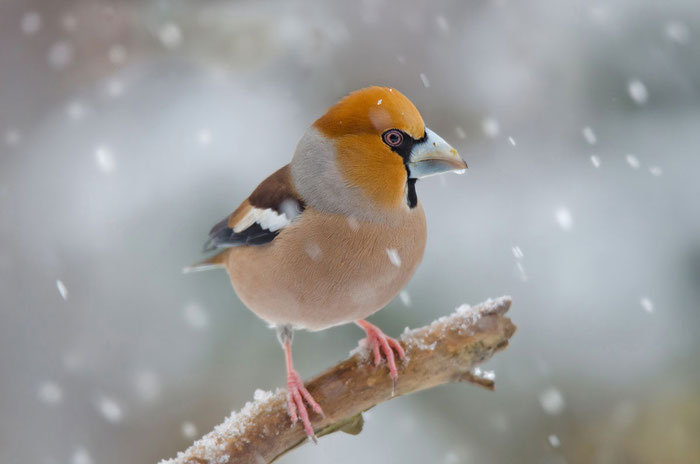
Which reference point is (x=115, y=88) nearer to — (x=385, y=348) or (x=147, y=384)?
(x=147, y=384)

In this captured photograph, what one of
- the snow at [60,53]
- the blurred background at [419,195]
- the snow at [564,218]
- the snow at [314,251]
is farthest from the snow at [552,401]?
the snow at [60,53]

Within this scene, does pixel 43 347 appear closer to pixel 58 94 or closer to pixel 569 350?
pixel 58 94

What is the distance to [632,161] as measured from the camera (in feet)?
10.4

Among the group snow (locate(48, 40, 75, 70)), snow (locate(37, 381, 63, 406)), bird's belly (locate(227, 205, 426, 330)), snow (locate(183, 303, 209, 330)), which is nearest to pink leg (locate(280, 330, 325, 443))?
bird's belly (locate(227, 205, 426, 330))

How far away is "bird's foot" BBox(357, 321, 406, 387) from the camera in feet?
6.24

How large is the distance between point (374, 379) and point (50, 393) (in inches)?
75.7

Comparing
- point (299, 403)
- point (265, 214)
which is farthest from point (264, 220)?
point (299, 403)

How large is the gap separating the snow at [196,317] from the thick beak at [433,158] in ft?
4.65

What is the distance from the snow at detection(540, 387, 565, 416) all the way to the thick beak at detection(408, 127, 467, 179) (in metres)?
1.58

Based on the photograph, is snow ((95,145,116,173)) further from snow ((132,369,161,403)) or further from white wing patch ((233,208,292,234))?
white wing patch ((233,208,292,234))

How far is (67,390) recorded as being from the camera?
3.14 m

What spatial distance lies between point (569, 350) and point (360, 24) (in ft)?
5.88

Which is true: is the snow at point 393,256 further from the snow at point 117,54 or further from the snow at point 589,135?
the snow at point 117,54

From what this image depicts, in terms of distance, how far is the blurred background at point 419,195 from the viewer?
2809mm
